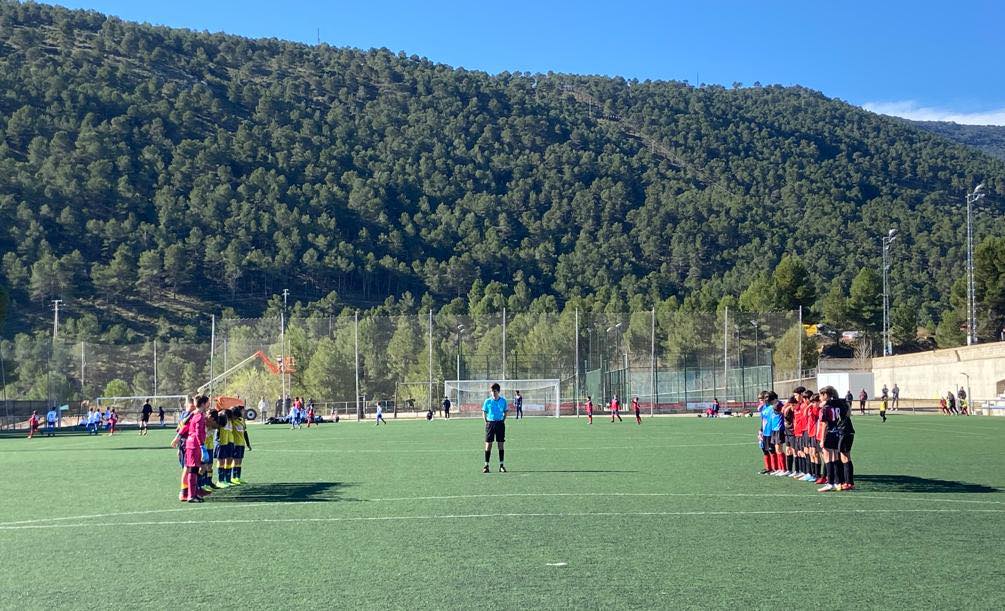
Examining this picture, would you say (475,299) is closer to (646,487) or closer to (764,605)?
(646,487)

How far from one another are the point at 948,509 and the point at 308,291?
11419 centimetres

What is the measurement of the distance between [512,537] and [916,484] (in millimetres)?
8338

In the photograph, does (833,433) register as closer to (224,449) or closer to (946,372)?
(224,449)

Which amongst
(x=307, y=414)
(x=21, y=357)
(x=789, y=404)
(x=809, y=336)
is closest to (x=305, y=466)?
(x=789, y=404)

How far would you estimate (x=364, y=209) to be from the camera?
486 feet

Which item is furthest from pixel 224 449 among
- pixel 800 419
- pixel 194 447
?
pixel 800 419

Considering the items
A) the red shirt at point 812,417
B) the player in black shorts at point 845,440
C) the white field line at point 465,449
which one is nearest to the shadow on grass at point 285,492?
the player in black shorts at point 845,440

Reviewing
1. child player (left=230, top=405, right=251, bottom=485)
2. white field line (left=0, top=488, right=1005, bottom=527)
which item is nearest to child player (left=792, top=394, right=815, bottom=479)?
white field line (left=0, top=488, right=1005, bottom=527)

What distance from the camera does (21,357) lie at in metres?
56.6

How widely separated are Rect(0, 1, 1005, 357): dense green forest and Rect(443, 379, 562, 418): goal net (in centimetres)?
3508

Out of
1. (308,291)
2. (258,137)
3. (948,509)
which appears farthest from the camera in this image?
(258,137)

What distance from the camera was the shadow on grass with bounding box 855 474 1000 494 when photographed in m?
15.1

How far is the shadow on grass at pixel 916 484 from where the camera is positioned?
15.1 meters

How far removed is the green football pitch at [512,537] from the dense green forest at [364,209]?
246 feet
